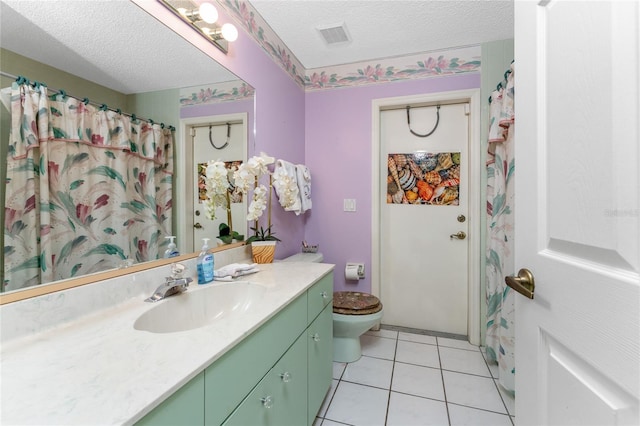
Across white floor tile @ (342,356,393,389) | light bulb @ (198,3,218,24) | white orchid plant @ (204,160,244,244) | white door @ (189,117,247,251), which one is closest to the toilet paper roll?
white floor tile @ (342,356,393,389)

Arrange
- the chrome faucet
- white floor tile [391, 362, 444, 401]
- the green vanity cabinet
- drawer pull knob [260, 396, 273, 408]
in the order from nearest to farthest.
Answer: the green vanity cabinet < drawer pull knob [260, 396, 273, 408] < the chrome faucet < white floor tile [391, 362, 444, 401]

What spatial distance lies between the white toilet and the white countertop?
43.5 inches

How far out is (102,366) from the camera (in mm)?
593

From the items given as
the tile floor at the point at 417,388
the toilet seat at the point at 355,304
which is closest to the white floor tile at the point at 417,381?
the tile floor at the point at 417,388

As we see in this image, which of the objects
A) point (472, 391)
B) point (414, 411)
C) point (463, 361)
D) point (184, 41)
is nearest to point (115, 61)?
point (184, 41)

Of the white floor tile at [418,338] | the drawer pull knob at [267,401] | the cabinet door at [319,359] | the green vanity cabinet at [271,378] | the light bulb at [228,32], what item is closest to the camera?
the green vanity cabinet at [271,378]

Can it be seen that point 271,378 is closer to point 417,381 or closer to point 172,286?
point 172,286

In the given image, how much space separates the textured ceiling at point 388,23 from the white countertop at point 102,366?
1.81m

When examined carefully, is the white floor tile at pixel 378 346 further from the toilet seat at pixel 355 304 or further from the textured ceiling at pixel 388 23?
the textured ceiling at pixel 388 23

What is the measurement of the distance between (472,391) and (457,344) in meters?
0.57

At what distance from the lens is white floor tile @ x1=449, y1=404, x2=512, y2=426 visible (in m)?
1.43

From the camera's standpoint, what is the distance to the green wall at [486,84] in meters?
2.04

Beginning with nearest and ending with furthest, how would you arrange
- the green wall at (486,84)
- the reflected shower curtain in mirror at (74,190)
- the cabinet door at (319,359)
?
the reflected shower curtain in mirror at (74,190) < the cabinet door at (319,359) < the green wall at (486,84)

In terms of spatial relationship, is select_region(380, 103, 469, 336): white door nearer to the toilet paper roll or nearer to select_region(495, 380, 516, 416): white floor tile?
the toilet paper roll
